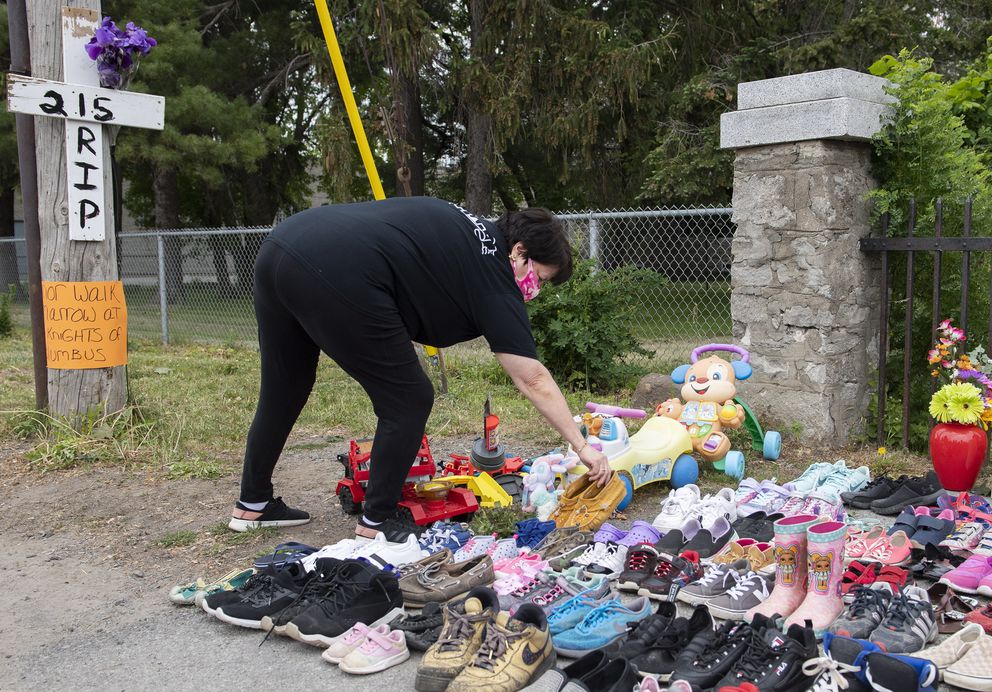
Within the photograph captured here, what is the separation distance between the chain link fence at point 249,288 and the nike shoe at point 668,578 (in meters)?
3.79

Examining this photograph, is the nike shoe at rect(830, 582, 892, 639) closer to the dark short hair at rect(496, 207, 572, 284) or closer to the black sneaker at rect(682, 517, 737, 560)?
the black sneaker at rect(682, 517, 737, 560)

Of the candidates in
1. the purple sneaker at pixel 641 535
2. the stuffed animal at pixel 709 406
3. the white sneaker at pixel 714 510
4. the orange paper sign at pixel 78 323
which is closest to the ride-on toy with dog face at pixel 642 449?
the stuffed animal at pixel 709 406

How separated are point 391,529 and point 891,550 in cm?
181

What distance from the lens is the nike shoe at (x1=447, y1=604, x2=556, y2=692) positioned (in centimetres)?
222

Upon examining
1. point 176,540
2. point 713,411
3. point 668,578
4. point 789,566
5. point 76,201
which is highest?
point 76,201

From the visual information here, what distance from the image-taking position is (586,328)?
672cm

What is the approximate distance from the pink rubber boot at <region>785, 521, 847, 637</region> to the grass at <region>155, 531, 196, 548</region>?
243 centimetres

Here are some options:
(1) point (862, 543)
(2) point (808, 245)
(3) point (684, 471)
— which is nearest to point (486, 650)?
(1) point (862, 543)

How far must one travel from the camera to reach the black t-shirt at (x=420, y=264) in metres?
3.04

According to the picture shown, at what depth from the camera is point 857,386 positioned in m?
4.98

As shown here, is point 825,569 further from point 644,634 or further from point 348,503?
point 348,503

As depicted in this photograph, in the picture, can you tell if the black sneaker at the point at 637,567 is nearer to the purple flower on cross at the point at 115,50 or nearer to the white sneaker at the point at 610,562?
the white sneaker at the point at 610,562

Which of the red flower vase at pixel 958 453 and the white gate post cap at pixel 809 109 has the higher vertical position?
the white gate post cap at pixel 809 109

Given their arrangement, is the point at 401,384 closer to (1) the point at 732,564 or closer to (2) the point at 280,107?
(1) the point at 732,564
